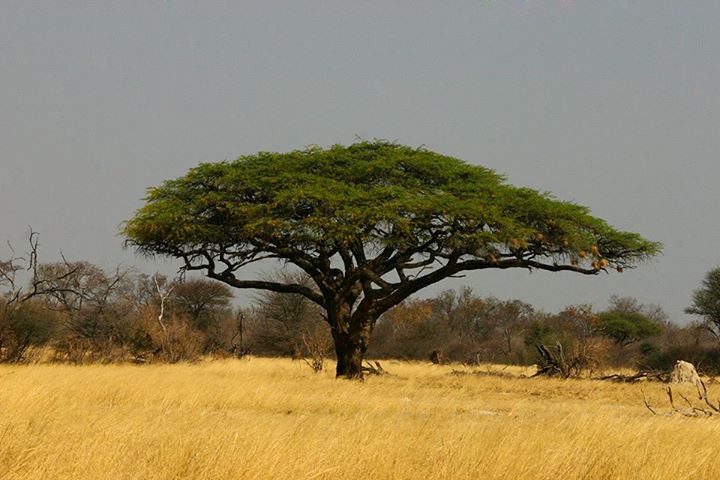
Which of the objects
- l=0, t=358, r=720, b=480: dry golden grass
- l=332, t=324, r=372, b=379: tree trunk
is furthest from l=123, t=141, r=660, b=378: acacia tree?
l=0, t=358, r=720, b=480: dry golden grass

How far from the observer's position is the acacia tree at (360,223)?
19359 mm

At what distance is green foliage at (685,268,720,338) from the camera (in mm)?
40188

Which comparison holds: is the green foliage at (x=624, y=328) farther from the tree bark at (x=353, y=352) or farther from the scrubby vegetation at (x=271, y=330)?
the tree bark at (x=353, y=352)

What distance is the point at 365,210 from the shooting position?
19.0 metres

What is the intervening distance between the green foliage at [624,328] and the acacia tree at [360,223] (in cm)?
2774

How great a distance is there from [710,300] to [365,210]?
28.3 metres

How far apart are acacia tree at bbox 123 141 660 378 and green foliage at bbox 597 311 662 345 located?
27.7 m

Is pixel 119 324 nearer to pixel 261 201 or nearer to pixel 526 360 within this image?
pixel 261 201

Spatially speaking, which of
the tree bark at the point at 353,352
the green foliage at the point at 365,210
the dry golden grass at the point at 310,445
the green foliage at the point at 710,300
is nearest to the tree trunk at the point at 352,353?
the tree bark at the point at 353,352

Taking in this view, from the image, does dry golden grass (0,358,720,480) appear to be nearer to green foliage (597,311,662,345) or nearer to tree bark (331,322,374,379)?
tree bark (331,322,374,379)

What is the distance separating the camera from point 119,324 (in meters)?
28.8

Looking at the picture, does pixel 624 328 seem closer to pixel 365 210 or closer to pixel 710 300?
pixel 710 300

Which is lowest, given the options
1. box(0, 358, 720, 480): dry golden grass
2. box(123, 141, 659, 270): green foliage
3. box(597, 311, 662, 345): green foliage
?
box(0, 358, 720, 480): dry golden grass

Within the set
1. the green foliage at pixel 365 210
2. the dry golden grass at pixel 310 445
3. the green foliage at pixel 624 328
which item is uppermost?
the green foliage at pixel 365 210
